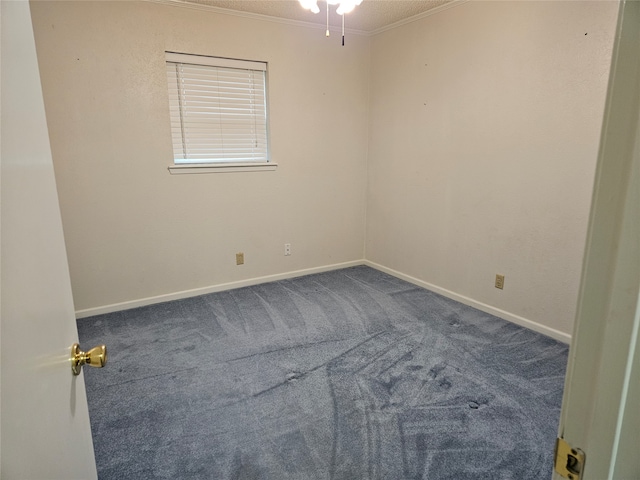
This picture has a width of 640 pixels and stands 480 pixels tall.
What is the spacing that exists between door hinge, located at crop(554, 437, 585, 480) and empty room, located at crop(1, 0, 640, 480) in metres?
0.98

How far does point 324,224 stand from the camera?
4.19 m

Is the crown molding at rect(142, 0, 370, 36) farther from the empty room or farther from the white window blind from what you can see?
the white window blind

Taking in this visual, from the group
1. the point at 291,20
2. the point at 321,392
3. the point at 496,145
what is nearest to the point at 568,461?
the point at 321,392

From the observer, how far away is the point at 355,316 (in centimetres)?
315

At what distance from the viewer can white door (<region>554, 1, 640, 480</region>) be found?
422 mm

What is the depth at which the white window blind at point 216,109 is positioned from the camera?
326cm

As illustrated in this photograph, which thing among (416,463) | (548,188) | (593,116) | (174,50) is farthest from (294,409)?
(174,50)

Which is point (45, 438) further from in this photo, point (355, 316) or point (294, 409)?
point (355, 316)

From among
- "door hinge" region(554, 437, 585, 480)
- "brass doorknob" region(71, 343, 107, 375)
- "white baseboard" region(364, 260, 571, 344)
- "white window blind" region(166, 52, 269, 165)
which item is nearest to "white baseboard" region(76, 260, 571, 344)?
"white baseboard" region(364, 260, 571, 344)

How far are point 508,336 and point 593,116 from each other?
1.55 meters

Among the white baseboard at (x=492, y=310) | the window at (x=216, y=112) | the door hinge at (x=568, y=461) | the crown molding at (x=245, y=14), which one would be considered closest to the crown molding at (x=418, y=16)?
the crown molding at (x=245, y=14)

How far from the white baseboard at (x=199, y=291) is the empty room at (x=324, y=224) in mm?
20

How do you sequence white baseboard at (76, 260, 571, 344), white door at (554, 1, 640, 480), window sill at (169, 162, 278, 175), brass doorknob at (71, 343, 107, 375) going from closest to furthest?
white door at (554, 1, 640, 480) → brass doorknob at (71, 343, 107, 375) → white baseboard at (76, 260, 571, 344) → window sill at (169, 162, 278, 175)

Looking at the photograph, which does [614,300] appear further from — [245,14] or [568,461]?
[245,14]
